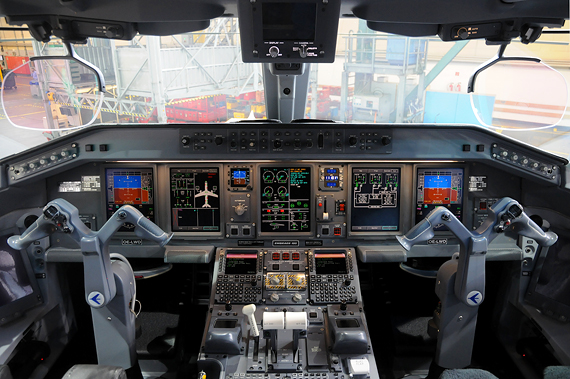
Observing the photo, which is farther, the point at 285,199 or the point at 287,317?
the point at 285,199

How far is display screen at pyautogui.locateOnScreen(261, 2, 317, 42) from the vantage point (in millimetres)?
1819

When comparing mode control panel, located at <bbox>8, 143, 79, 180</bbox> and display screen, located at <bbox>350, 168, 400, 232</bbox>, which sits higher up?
mode control panel, located at <bbox>8, 143, 79, 180</bbox>

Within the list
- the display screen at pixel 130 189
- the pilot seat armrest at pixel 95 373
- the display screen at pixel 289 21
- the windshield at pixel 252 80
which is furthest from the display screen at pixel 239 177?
the pilot seat armrest at pixel 95 373

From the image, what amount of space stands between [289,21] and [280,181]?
129cm

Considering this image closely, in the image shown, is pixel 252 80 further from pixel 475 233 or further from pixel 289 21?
pixel 475 233

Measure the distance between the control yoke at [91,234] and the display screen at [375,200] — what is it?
1.42 m

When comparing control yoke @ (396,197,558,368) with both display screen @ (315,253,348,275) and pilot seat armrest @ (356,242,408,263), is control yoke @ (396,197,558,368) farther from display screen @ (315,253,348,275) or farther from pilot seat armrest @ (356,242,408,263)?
display screen @ (315,253,348,275)

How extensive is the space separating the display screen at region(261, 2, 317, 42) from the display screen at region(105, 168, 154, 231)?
58.3 inches

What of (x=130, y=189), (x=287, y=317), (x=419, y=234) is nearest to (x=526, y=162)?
(x=419, y=234)

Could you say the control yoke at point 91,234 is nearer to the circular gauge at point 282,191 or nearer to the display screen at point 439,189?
the circular gauge at point 282,191

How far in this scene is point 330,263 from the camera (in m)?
2.89

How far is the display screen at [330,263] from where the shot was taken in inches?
113

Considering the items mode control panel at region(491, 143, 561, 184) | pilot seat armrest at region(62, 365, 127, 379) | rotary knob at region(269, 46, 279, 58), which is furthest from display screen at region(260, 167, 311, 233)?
pilot seat armrest at region(62, 365, 127, 379)

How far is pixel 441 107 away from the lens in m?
3.42
